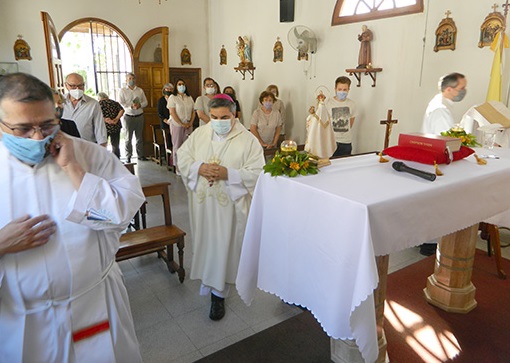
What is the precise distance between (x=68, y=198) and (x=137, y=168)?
689 cm

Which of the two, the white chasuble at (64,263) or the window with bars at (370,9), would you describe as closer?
the white chasuble at (64,263)

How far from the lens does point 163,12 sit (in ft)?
29.9

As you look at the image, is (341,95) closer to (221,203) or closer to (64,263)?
(221,203)

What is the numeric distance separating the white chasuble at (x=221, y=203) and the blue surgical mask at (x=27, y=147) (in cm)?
149

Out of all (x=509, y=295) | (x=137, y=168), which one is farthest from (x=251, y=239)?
(x=137, y=168)

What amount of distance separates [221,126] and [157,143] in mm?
6267

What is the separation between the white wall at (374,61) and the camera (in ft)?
15.7

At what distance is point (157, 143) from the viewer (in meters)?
8.58

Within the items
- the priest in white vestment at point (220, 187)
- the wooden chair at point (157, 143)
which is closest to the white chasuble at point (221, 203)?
the priest in white vestment at point (220, 187)

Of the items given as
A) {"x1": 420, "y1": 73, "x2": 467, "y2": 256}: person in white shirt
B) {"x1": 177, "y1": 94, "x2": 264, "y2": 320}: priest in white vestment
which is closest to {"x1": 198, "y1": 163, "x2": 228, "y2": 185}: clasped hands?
{"x1": 177, "y1": 94, "x2": 264, "y2": 320}: priest in white vestment

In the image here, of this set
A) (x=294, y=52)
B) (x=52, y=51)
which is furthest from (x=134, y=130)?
(x=294, y=52)

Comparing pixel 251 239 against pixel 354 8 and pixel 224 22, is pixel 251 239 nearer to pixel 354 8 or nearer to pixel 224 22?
pixel 354 8

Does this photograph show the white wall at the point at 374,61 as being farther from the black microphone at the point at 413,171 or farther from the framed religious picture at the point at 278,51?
the black microphone at the point at 413,171

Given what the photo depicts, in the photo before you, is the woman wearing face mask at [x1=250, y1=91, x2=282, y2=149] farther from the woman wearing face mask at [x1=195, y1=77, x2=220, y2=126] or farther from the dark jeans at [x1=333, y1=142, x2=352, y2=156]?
the dark jeans at [x1=333, y1=142, x2=352, y2=156]
